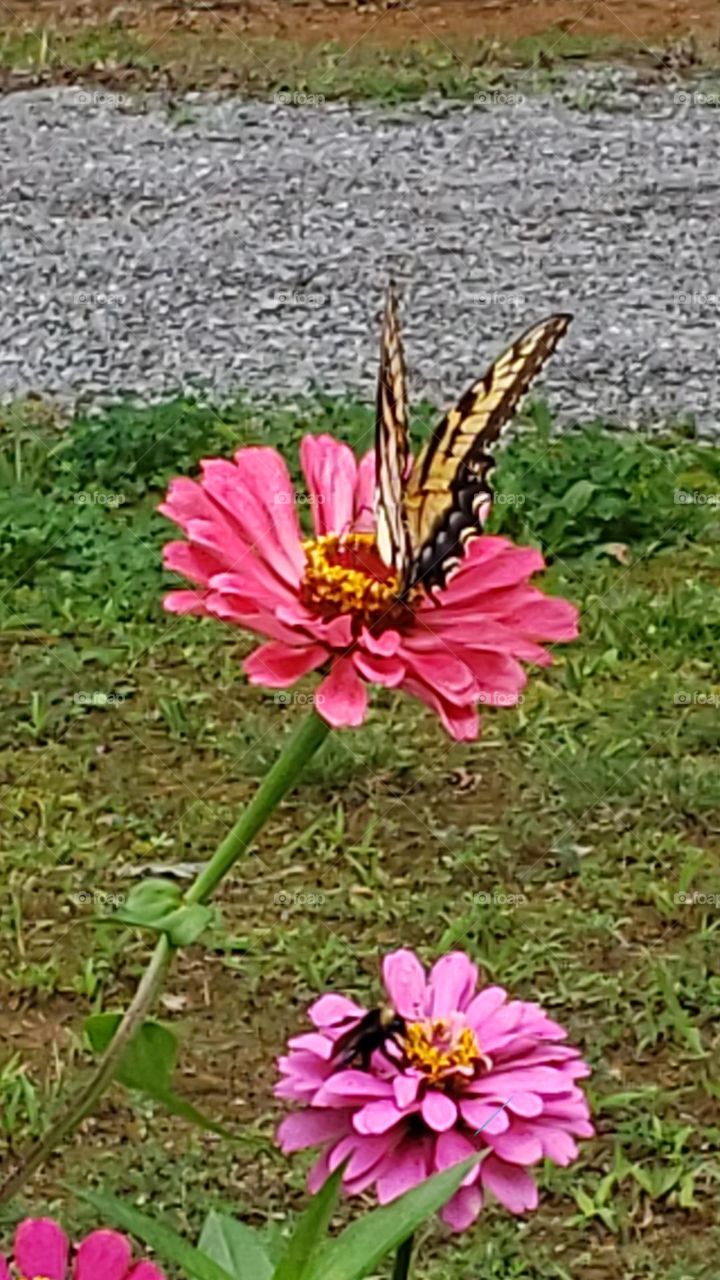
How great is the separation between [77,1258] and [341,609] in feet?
0.74

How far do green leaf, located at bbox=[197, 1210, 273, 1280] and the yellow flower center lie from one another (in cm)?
21

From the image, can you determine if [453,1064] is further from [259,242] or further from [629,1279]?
[259,242]

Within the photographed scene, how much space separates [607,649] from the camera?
3.16 meters

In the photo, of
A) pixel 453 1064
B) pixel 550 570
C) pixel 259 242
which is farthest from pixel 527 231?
pixel 453 1064

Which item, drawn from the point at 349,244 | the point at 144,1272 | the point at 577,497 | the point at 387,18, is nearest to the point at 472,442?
the point at 144,1272

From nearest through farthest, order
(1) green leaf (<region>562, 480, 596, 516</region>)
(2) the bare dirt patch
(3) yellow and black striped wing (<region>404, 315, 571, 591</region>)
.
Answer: (3) yellow and black striped wing (<region>404, 315, 571, 591</region>)
(1) green leaf (<region>562, 480, 596, 516</region>)
(2) the bare dirt patch

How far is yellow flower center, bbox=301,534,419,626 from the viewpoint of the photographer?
74 cm

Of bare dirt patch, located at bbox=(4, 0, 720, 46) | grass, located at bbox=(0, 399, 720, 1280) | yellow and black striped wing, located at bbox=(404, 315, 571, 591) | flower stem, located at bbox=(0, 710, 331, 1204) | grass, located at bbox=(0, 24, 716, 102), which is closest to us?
flower stem, located at bbox=(0, 710, 331, 1204)

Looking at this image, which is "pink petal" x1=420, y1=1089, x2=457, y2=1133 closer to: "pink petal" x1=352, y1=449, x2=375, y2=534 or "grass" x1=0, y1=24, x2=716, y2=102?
"pink petal" x1=352, y1=449, x2=375, y2=534

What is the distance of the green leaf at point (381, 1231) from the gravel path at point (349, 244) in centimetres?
332

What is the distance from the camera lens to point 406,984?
2.78 feet

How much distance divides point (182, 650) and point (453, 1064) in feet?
7.88

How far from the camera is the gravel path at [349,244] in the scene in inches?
162

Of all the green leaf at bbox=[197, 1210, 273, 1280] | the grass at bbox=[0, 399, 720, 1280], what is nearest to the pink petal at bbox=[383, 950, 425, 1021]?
the green leaf at bbox=[197, 1210, 273, 1280]
